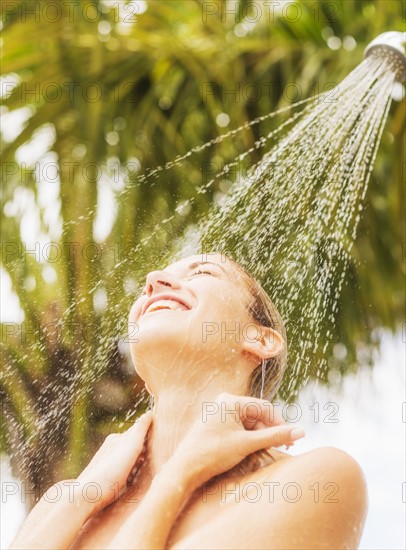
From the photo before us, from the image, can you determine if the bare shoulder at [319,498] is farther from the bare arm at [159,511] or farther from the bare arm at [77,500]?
the bare arm at [77,500]

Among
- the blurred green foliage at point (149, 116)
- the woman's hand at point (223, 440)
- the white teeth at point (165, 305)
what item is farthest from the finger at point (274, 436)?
the blurred green foliage at point (149, 116)

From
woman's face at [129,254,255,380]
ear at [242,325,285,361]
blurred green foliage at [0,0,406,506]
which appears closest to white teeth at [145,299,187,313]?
woman's face at [129,254,255,380]

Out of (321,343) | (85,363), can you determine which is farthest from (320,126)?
(85,363)

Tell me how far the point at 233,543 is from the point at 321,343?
2.09 m

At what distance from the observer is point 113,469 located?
4.12 feet

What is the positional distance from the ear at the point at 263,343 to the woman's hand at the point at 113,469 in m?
0.20

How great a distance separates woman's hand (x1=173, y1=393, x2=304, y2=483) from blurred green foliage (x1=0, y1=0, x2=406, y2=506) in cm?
155

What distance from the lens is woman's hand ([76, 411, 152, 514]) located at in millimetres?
1223

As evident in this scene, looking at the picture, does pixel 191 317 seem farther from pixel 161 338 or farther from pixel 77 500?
pixel 77 500

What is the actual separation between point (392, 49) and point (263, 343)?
110cm

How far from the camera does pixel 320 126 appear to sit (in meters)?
2.71

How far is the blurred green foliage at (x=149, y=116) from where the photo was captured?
9.66 feet

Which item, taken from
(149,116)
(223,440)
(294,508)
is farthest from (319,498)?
(149,116)

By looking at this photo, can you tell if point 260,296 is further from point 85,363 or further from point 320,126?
point 320,126
